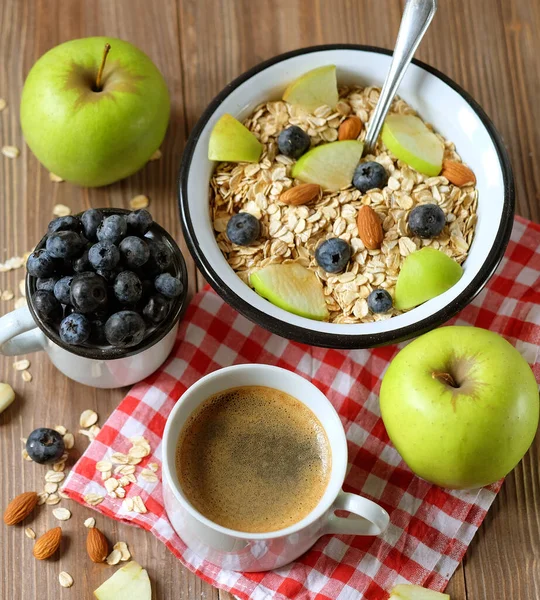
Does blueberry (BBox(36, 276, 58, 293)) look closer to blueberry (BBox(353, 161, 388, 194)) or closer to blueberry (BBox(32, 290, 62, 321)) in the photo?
blueberry (BBox(32, 290, 62, 321))

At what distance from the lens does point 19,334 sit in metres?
1.09

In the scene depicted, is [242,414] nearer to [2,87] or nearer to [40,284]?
[40,284]

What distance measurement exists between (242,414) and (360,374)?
212mm

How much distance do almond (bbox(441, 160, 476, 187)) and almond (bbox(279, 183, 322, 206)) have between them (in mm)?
197

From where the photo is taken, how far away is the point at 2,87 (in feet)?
4.41

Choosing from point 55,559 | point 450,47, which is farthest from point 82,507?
point 450,47

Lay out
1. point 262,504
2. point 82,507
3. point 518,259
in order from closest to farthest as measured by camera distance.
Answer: point 262,504, point 82,507, point 518,259

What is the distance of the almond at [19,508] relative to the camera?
1107 mm

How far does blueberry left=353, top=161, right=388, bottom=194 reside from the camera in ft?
3.94

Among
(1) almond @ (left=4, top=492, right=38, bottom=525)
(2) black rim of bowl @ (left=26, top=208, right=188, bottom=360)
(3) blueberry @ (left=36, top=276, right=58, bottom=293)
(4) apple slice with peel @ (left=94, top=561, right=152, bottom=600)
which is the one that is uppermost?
(3) blueberry @ (left=36, top=276, right=58, bottom=293)

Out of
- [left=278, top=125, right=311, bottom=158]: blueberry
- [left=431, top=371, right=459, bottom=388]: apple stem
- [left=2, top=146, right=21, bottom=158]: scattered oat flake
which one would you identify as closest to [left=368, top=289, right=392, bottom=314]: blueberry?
[left=431, top=371, right=459, bottom=388]: apple stem

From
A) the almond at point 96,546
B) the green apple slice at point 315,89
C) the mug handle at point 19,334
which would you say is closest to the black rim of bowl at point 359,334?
the green apple slice at point 315,89

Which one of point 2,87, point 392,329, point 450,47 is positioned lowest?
point 392,329

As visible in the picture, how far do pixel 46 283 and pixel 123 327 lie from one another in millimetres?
124
